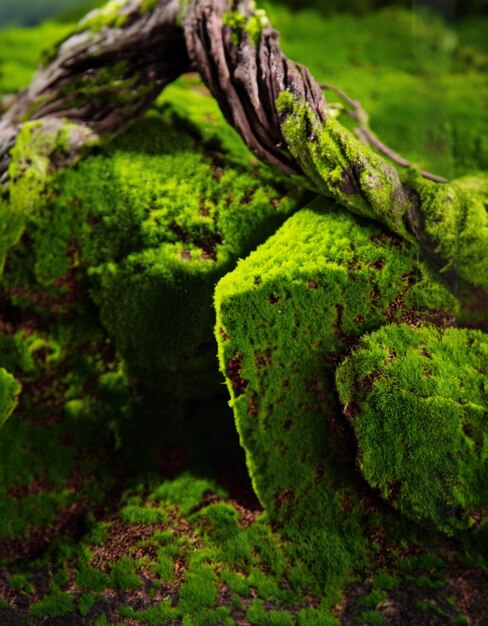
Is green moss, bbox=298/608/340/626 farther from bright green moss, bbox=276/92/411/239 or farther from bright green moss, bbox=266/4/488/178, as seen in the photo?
bright green moss, bbox=266/4/488/178

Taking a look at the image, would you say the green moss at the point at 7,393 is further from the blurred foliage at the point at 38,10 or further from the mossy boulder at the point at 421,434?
the blurred foliage at the point at 38,10

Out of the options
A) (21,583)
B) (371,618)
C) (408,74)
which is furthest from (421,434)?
(408,74)

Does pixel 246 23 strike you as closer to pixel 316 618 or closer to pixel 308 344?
pixel 308 344

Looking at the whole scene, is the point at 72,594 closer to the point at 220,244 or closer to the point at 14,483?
the point at 14,483

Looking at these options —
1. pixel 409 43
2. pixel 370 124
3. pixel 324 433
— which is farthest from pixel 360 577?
pixel 409 43

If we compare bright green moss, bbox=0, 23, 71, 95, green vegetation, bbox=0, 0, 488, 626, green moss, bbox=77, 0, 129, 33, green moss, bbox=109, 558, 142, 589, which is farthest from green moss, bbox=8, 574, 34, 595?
bright green moss, bbox=0, 23, 71, 95
